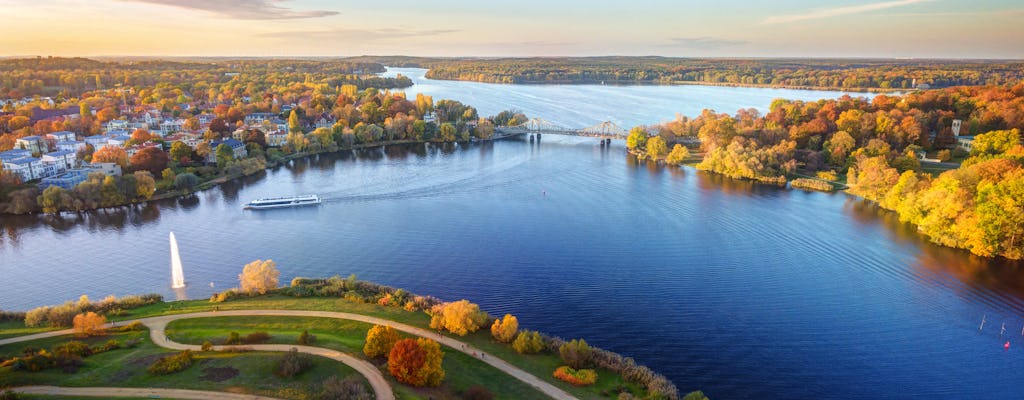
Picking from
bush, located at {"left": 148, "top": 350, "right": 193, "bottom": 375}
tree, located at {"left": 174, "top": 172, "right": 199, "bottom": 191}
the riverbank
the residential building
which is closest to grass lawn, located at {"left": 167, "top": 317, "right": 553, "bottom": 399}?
the riverbank

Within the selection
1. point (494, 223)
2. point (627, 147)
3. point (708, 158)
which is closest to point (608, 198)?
point (494, 223)

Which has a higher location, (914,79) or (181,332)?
(914,79)

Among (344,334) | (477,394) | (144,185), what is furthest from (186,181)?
(477,394)

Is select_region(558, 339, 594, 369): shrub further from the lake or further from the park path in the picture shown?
the park path

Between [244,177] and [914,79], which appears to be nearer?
[244,177]

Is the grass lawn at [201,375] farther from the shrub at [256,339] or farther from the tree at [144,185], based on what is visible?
the tree at [144,185]

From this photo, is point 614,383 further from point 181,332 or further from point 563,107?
point 563,107

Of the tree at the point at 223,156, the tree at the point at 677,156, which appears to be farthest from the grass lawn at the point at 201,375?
the tree at the point at 677,156
